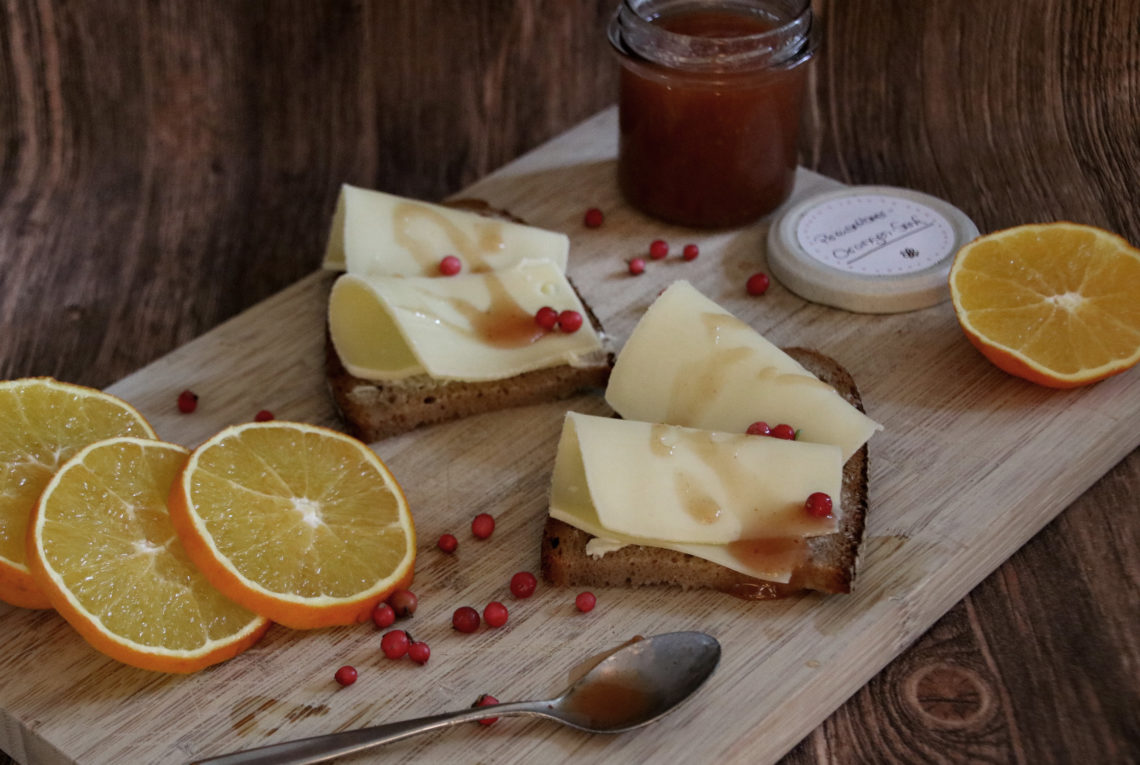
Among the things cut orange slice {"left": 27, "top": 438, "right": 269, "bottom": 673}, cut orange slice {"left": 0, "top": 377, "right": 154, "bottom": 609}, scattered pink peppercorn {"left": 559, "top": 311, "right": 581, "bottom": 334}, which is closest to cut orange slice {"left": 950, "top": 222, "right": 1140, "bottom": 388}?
scattered pink peppercorn {"left": 559, "top": 311, "right": 581, "bottom": 334}

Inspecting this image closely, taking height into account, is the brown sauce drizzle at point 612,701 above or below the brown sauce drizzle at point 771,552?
below

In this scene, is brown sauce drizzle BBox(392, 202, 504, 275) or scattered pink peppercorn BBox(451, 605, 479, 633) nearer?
scattered pink peppercorn BBox(451, 605, 479, 633)

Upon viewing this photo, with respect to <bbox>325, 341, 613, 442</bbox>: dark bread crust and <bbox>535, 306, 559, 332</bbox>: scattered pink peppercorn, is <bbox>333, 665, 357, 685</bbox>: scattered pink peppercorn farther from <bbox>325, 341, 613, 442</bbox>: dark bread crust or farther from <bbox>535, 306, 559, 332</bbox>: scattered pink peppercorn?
<bbox>535, 306, 559, 332</bbox>: scattered pink peppercorn

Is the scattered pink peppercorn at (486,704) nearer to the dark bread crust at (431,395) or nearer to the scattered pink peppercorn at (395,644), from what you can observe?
the scattered pink peppercorn at (395,644)

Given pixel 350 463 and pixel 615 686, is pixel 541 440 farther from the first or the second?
pixel 615 686

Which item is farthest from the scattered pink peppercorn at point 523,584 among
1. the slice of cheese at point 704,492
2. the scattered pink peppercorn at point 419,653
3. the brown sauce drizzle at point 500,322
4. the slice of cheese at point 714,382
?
the brown sauce drizzle at point 500,322
